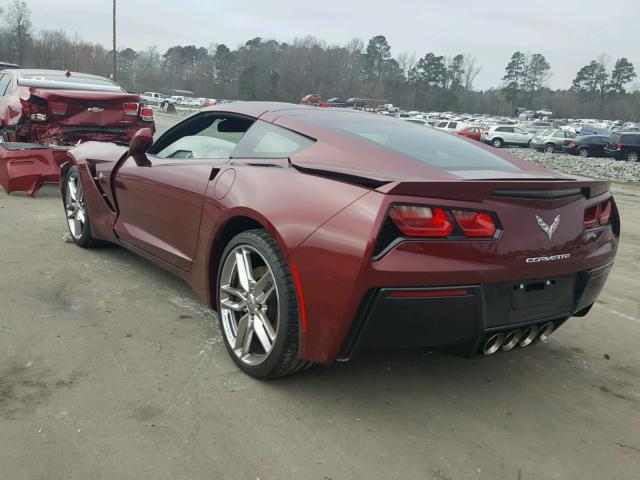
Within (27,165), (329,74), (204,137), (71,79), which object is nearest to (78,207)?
→ (204,137)

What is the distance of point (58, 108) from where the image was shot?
314 inches

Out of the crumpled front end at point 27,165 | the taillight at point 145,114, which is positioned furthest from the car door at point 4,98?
the taillight at point 145,114

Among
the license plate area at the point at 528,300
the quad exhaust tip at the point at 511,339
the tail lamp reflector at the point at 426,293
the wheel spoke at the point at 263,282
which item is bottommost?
the quad exhaust tip at the point at 511,339

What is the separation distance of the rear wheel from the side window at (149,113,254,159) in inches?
48.7

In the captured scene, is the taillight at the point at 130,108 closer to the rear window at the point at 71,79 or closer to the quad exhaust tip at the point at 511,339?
the rear window at the point at 71,79

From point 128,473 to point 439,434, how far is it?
1.28 metres

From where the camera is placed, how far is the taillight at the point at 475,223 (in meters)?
2.32

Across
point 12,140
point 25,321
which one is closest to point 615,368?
point 25,321

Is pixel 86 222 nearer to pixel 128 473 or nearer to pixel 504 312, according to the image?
pixel 128 473

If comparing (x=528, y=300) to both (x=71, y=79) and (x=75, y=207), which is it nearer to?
(x=75, y=207)

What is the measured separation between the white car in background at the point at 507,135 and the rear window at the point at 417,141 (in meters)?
34.2

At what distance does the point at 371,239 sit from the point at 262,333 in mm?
893

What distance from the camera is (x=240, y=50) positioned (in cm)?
9838

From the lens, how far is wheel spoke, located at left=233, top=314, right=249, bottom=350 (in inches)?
115
